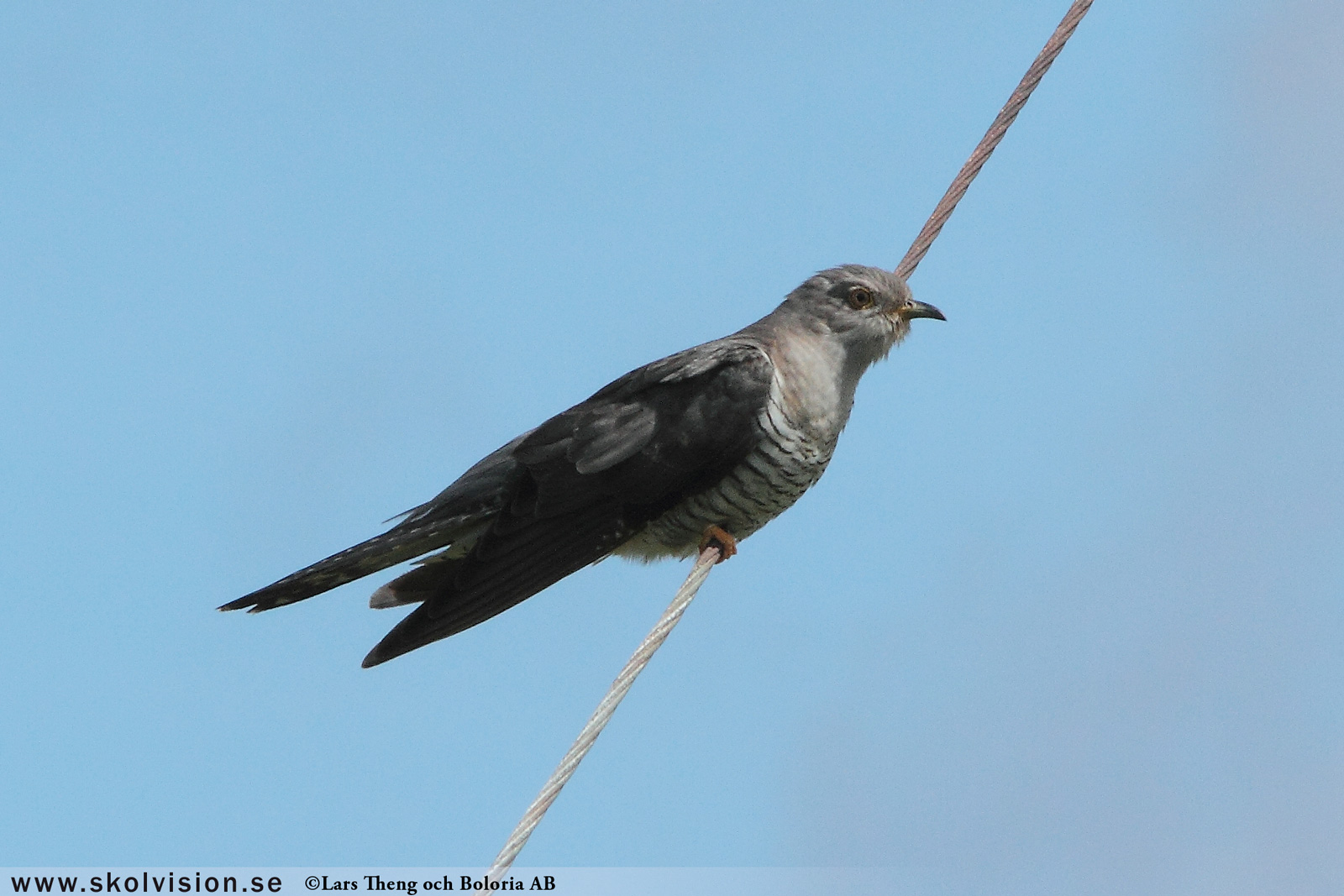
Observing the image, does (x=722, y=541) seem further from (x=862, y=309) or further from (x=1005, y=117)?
(x=1005, y=117)

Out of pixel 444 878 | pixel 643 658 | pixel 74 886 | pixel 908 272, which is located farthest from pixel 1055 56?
pixel 74 886

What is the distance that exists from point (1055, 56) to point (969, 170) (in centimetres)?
41

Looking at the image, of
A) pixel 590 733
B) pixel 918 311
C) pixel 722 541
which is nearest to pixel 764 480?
pixel 722 541

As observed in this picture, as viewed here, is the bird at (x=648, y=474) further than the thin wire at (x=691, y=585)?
Yes

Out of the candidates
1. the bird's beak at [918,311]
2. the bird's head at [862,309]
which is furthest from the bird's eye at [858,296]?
the bird's beak at [918,311]

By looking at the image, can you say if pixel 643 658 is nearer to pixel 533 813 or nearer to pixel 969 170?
pixel 533 813

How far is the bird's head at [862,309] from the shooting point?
5414 millimetres

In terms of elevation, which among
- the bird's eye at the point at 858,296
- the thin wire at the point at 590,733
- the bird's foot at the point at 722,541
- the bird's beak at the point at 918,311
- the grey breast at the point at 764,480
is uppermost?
the bird's eye at the point at 858,296

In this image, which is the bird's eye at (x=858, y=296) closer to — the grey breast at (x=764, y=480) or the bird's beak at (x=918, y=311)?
the bird's beak at (x=918, y=311)

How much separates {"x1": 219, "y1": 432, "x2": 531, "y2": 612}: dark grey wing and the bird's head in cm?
115

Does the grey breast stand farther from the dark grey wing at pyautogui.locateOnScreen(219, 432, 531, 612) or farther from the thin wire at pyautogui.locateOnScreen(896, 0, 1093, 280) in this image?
the thin wire at pyautogui.locateOnScreen(896, 0, 1093, 280)

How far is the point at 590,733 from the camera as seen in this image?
3.33 metres

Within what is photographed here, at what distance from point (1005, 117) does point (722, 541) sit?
1669 mm

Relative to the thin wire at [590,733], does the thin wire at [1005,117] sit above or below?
above
